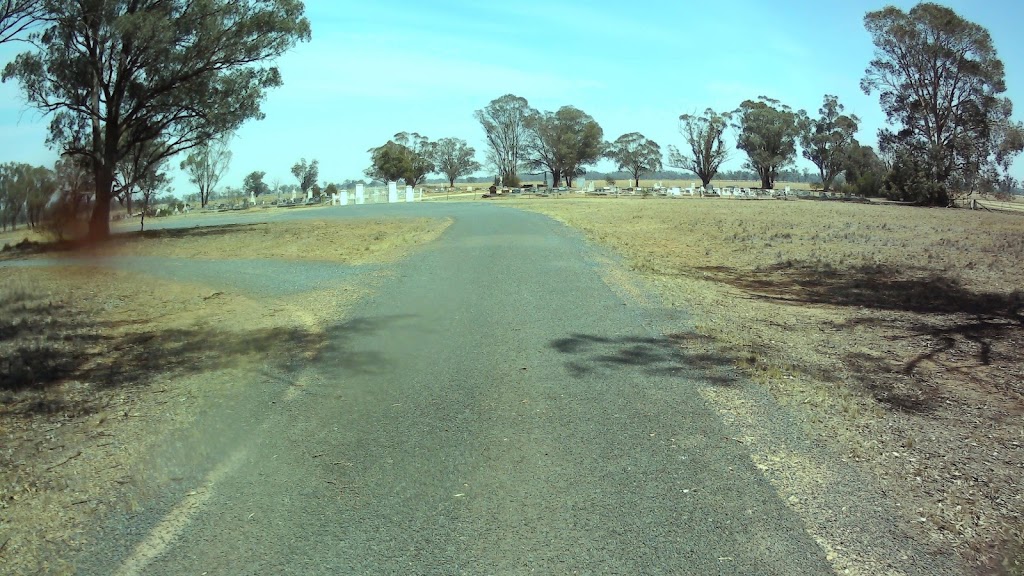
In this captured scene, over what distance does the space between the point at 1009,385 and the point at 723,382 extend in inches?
109

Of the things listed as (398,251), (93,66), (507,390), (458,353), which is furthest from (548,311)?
(93,66)

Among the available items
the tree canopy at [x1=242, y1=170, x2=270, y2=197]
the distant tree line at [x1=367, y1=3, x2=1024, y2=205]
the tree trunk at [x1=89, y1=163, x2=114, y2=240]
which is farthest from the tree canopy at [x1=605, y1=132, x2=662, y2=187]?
the tree trunk at [x1=89, y1=163, x2=114, y2=240]

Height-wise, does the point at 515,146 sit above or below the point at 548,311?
above

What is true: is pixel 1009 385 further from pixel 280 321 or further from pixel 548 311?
pixel 280 321

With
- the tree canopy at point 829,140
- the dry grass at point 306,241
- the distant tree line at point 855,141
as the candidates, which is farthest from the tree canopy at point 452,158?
the dry grass at point 306,241

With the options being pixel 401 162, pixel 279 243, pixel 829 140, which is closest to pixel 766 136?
pixel 829 140

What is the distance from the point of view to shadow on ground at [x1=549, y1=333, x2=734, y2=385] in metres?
7.08

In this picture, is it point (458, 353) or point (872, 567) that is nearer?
point (872, 567)

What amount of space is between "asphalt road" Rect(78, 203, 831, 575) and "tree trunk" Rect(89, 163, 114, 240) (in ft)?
78.3

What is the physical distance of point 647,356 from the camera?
25.1ft

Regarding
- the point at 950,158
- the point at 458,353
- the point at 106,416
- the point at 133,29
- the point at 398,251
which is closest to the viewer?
the point at 106,416

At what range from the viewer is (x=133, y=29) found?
24.2 m

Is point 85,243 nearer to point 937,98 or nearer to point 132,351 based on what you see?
point 132,351

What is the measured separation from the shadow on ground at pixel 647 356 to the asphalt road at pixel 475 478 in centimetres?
4
